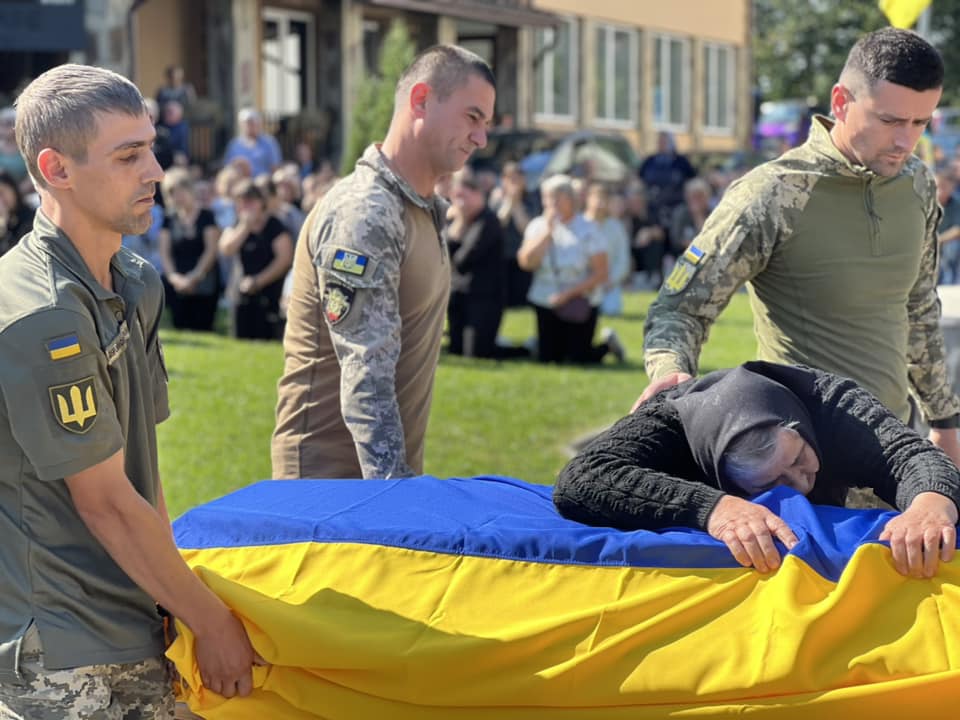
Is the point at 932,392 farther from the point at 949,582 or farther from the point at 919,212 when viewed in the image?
the point at 949,582

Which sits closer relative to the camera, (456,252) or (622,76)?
(456,252)

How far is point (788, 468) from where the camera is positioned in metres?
3.07

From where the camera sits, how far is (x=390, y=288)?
367 cm

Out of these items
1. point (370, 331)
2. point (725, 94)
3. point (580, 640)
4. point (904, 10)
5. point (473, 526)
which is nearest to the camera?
point (580, 640)

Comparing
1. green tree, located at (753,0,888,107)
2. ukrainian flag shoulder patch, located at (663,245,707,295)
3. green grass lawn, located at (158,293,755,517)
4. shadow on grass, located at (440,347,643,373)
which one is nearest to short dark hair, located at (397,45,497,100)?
ukrainian flag shoulder patch, located at (663,245,707,295)

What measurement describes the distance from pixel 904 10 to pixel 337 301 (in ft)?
19.6

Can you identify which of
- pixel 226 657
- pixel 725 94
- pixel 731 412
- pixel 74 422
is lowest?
pixel 226 657

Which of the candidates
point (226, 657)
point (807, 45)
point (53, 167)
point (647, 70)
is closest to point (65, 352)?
point (53, 167)

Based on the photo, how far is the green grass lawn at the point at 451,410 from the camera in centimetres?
813

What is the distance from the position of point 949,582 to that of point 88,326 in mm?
1634

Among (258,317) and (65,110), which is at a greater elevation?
(65,110)

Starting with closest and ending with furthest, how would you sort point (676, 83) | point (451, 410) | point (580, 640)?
1. point (580, 640)
2. point (451, 410)
3. point (676, 83)

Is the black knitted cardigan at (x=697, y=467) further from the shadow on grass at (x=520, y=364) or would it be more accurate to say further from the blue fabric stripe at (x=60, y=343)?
the shadow on grass at (x=520, y=364)

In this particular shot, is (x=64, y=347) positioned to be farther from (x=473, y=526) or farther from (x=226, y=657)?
(x=473, y=526)
